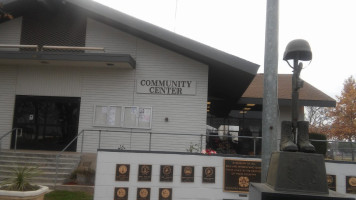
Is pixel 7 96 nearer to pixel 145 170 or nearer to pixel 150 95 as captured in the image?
pixel 150 95

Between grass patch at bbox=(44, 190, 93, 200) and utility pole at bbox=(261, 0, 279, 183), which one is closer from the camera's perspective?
utility pole at bbox=(261, 0, 279, 183)

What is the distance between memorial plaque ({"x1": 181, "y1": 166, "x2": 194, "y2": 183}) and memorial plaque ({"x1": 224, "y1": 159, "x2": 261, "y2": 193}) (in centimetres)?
89

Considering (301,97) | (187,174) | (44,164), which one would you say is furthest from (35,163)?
(301,97)

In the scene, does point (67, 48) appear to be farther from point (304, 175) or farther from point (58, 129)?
point (304, 175)

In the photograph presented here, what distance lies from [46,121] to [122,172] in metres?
7.52

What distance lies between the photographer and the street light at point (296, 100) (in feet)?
18.6

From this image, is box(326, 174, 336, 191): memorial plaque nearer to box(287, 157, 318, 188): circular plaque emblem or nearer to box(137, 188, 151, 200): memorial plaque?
box(287, 157, 318, 188): circular plaque emblem

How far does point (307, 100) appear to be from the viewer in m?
17.5

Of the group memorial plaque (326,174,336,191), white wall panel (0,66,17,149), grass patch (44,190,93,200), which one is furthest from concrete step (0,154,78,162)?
memorial plaque (326,174,336,191)

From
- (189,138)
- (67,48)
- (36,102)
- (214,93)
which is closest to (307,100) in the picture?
(214,93)

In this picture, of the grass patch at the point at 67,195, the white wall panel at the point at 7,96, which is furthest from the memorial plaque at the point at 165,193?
the white wall panel at the point at 7,96

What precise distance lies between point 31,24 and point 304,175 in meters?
13.7

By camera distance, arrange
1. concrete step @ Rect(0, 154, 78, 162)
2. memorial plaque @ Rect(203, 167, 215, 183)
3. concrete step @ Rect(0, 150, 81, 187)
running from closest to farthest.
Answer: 1. memorial plaque @ Rect(203, 167, 215, 183)
2. concrete step @ Rect(0, 150, 81, 187)
3. concrete step @ Rect(0, 154, 78, 162)

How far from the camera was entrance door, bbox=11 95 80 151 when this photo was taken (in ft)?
47.8
